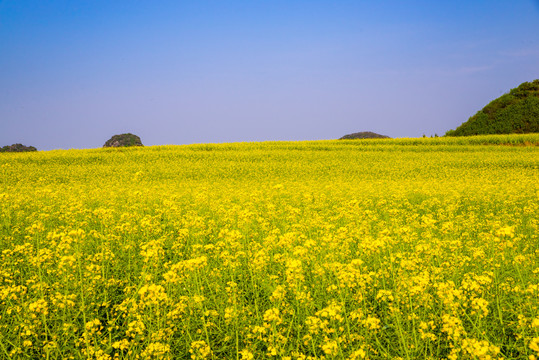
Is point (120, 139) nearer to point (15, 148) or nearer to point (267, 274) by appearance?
point (15, 148)

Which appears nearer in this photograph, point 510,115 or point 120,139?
point 510,115

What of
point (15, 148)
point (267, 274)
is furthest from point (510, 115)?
point (15, 148)

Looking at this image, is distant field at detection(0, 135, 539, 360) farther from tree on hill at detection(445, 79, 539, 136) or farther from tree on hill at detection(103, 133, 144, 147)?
tree on hill at detection(103, 133, 144, 147)

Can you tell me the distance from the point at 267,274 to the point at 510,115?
169ft

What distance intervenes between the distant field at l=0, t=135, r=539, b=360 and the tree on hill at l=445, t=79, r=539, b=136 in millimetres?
29322

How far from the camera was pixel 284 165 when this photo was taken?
23.9m

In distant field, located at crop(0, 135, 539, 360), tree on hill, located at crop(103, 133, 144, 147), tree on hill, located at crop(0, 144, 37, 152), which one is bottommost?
distant field, located at crop(0, 135, 539, 360)

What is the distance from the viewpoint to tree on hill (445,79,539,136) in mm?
42781

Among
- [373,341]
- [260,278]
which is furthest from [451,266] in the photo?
[260,278]

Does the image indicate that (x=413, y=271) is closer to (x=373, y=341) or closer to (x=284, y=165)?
(x=373, y=341)

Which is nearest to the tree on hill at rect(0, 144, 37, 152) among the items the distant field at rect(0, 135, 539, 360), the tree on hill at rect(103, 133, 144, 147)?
the tree on hill at rect(103, 133, 144, 147)

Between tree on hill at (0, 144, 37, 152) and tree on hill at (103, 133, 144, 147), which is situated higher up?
tree on hill at (103, 133, 144, 147)

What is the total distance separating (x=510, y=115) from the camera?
144ft

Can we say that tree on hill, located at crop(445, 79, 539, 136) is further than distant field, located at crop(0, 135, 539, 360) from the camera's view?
Yes
